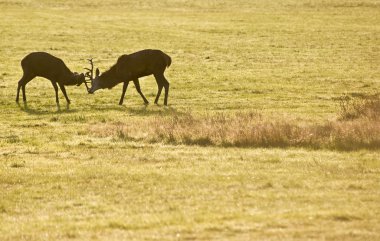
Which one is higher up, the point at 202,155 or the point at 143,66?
the point at 202,155

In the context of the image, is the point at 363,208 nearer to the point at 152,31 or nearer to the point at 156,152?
the point at 156,152

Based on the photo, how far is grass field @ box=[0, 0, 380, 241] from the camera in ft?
44.9

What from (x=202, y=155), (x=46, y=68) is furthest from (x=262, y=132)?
(x=46, y=68)

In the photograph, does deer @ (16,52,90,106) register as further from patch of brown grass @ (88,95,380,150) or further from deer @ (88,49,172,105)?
patch of brown grass @ (88,95,380,150)

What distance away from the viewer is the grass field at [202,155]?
13688 mm

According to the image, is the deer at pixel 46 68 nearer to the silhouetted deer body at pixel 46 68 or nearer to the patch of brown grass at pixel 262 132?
the silhouetted deer body at pixel 46 68

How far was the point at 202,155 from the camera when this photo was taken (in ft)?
64.7

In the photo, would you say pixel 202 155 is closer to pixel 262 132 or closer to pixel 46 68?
pixel 262 132

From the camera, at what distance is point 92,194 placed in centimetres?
1616

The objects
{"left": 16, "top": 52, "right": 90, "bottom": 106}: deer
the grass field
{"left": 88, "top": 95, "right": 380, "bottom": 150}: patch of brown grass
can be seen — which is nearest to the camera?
the grass field

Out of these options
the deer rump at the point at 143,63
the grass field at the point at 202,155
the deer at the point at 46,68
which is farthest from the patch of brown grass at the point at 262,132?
the deer at the point at 46,68

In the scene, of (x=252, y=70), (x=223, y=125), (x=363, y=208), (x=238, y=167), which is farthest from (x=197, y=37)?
(x=363, y=208)

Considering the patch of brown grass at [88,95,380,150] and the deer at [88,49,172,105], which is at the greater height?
the patch of brown grass at [88,95,380,150]

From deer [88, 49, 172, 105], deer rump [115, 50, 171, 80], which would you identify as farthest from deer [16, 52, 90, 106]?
deer rump [115, 50, 171, 80]
